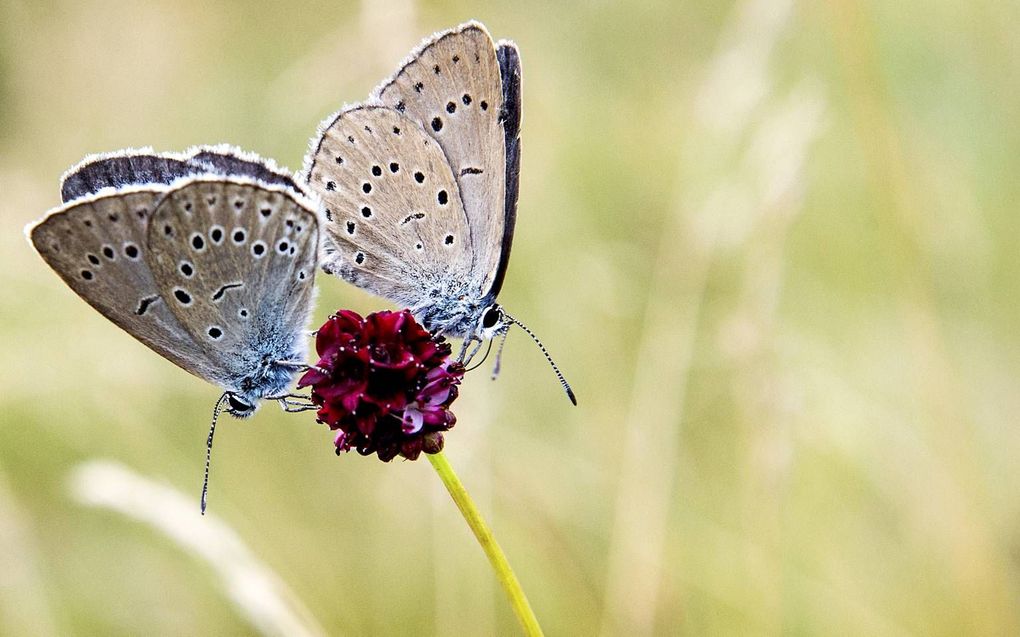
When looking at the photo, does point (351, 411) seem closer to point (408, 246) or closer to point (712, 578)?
point (408, 246)

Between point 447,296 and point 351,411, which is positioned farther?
point 447,296

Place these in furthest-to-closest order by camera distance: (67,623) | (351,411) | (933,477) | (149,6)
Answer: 1. (149,6)
2. (67,623)
3. (933,477)
4. (351,411)

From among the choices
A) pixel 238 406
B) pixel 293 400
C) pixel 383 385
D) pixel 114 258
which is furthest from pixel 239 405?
pixel 383 385

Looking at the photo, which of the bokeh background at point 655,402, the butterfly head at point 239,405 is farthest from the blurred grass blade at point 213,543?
the butterfly head at point 239,405

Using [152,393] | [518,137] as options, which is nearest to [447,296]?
[518,137]

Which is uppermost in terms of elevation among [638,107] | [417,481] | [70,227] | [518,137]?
[638,107]

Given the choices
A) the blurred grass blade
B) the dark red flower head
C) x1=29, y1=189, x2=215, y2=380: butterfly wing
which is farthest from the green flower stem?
x1=29, y1=189, x2=215, y2=380: butterfly wing

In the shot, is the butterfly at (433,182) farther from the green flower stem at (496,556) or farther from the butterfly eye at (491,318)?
the green flower stem at (496,556)
